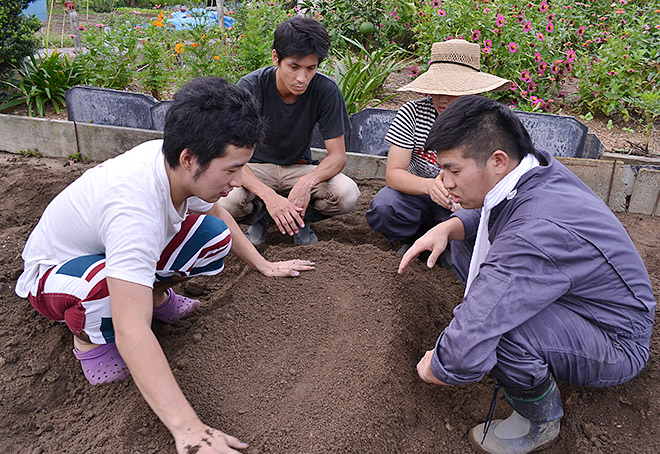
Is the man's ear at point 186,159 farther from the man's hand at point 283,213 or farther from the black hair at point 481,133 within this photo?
the man's hand at point 283,213

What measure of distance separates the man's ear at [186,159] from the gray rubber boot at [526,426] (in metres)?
1.14

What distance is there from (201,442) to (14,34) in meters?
3.73

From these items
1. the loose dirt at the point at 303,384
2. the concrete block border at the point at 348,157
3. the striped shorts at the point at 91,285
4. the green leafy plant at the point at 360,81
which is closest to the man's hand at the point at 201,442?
the loose dirt at the point at 303,384

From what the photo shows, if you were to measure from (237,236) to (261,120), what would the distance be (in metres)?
0.66

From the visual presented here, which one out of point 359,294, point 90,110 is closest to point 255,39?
point 90,110

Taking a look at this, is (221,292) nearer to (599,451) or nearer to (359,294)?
(359,294)

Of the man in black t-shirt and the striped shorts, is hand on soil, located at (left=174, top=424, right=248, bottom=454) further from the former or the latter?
the man in black t-shirt

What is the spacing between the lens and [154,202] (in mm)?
1529

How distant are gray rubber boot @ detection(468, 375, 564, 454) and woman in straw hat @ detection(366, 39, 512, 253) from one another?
3.38ft

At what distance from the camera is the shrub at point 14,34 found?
3.87 metres

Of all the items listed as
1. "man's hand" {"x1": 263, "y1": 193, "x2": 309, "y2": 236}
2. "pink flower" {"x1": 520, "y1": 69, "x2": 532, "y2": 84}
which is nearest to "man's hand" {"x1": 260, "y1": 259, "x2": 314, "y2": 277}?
"man's hand" {"x1": 263, "y1": 193, "x2": 309, "y2": 236}

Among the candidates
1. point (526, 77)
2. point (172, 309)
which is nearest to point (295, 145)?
point (172, 309)

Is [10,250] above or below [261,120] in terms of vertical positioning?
below

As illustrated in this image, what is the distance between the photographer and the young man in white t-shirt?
1402 mm
